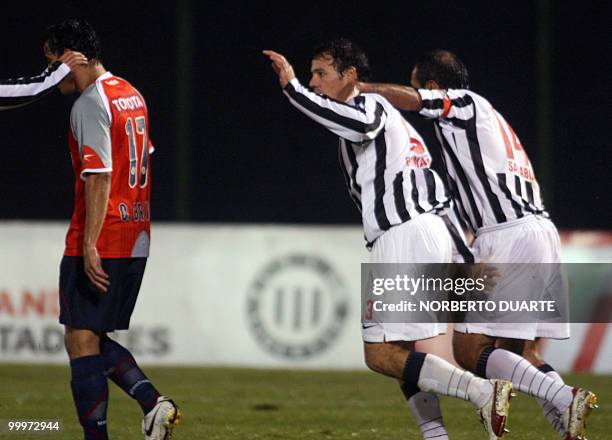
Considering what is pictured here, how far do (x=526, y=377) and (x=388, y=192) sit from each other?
1072 mm

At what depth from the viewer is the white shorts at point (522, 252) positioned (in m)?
5.98

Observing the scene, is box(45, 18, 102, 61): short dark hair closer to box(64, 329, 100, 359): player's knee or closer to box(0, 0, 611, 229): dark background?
box(64, 329, 100, 359): player's knee

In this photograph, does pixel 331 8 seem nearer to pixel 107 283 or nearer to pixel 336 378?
pixel 336 378

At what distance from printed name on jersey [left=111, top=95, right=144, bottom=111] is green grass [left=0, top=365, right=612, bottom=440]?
1.87 meters

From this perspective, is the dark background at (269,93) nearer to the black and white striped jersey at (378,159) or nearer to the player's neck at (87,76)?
the black and white striped jersey at (378,159)

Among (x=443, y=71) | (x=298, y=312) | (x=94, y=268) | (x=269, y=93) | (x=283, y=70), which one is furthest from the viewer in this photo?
(x=269, y=93)

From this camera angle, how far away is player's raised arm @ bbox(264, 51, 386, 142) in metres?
→ 5.75

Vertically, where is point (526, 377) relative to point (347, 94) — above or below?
below

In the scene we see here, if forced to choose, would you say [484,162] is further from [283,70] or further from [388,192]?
[283,70]

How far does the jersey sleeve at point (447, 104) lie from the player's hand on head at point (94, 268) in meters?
1.64

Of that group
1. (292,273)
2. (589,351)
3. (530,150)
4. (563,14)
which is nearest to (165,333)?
(292,273)

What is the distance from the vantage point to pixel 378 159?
598cm

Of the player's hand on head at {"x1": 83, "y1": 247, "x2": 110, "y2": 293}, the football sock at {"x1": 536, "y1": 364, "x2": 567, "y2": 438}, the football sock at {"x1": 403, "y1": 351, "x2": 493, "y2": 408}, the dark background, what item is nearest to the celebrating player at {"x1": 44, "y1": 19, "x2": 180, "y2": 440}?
the player's hand on head at {"x1": 83, "y1": 247, "x2": 110, "y2": 293}

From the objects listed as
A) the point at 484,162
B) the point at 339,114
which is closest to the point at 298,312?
the point at 484,162
